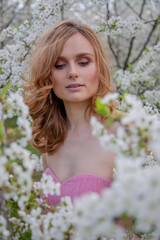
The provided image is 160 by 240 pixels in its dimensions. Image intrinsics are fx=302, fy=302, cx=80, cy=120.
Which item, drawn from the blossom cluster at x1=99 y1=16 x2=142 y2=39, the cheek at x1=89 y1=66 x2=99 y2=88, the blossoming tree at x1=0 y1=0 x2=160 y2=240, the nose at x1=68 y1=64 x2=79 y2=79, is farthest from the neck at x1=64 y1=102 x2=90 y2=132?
the blossom cluster at x1=99 y1=16 x2=142 y2=39

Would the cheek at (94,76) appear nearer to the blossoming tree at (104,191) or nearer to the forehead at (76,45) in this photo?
the forehead at (76,45)

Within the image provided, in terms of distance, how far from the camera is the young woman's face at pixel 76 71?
2.29 metres

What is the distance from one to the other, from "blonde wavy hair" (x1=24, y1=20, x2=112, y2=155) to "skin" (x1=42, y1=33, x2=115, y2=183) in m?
0.05

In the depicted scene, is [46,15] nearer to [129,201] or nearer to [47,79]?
[47,79]

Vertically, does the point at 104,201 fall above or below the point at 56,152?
above

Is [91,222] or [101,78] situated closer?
[91,222]

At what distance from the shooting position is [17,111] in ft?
4.40

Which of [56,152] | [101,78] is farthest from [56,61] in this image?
[56,152]

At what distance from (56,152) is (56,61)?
81 cm

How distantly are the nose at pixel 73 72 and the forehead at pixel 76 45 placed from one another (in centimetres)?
13

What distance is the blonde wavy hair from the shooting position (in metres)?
2.46

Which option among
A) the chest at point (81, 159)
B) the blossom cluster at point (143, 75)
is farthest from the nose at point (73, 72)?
the blossom cluster at point (143, 75)

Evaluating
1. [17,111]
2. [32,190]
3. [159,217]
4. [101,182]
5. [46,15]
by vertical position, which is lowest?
[101,182]

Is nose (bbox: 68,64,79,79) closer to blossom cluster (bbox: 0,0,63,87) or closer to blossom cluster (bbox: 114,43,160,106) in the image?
blossom cluster (bbox: 0,0,63,87)
